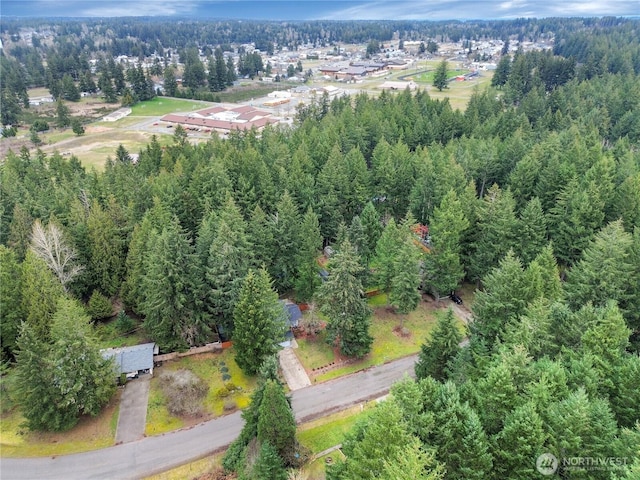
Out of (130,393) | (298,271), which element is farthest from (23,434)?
(298,271)

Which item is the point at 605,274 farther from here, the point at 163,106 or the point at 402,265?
the point at 163,106

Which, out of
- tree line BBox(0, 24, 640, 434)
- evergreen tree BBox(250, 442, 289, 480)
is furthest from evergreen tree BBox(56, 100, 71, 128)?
evergreen tree BBox(250, 442, 289, 480)

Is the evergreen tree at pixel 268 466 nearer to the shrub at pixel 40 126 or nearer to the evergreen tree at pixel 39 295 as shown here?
the evergreen tree at pixel 39 295

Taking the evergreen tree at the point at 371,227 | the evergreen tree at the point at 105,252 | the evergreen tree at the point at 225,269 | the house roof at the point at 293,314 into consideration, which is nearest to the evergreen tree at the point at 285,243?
the house roof at the point at 293,314

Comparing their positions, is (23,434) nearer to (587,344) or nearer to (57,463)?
(57,463)

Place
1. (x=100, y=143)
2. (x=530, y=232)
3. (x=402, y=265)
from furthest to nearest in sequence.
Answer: (x=100, y=143) < (x=530, y=232) < (x=402, y=265)

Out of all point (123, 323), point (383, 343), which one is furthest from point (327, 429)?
point (123, 323)
